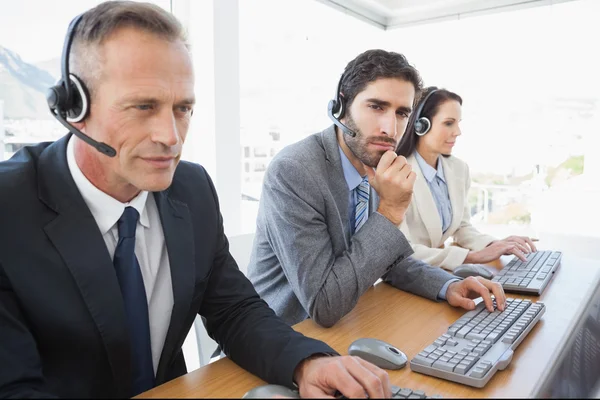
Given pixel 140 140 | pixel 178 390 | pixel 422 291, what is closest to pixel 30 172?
pixel 140 140

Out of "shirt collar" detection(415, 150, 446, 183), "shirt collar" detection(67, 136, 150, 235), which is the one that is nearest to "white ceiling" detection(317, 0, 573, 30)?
"shirt collar" detection(415, 150, 446, 183)

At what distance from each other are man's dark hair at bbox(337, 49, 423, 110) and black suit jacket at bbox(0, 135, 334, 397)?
76cm

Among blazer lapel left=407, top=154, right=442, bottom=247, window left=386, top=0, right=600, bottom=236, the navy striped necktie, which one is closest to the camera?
the navy striped necktie

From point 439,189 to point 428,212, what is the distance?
0.23 meters

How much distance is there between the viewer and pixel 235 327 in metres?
1.00

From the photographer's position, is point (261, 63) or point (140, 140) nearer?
point (140, 140)

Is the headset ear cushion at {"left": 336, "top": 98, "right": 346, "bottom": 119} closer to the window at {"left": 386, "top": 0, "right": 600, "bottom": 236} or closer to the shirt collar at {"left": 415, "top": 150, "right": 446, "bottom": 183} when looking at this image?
A: the shirt collar at {"left": 415, "top": 150, "right": 446, "bottom": 183}

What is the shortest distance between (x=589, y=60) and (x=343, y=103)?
105 inches

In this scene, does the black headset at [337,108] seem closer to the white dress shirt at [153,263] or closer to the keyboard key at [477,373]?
the white dress shirt at [153,263]

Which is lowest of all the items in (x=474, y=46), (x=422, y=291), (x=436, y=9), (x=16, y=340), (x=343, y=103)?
(x=422, y=291)

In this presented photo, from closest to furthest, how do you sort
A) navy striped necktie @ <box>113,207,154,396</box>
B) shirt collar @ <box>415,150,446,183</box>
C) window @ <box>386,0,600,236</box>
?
navy striped necktie @ <box>113,207,154,396</box>
shirt collar @ <box>415,150,446,183</box>
window @ <box>386,0,600,236</box>

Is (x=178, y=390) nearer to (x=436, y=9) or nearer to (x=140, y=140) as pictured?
(x=140, y=140)

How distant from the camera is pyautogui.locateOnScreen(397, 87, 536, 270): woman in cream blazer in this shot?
2.05 m

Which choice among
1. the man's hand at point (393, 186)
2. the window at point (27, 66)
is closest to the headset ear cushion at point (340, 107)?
the man's hand at point (393, 186)
